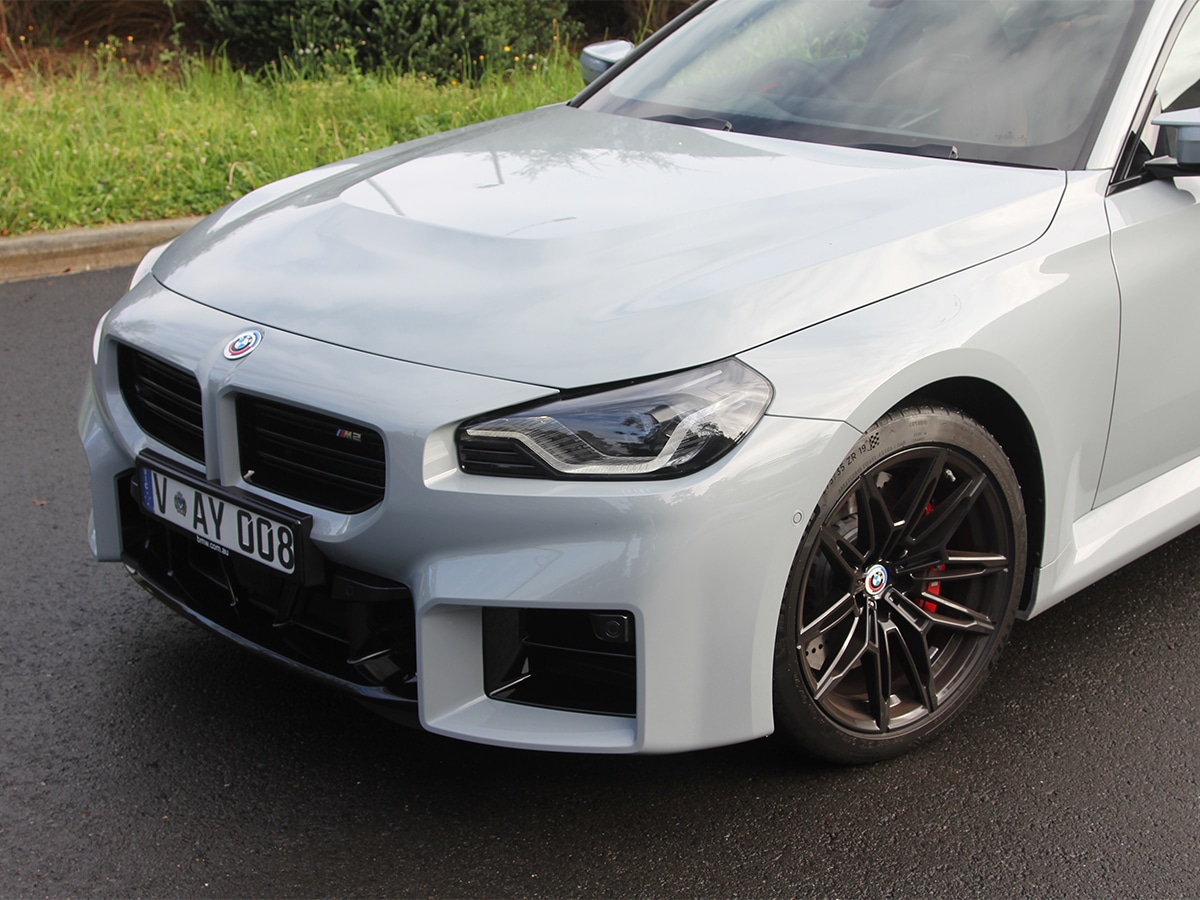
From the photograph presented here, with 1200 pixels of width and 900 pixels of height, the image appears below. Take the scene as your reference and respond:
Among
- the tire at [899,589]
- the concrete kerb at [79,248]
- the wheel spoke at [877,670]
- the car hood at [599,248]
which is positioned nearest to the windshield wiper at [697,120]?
the car hood at [599,248]

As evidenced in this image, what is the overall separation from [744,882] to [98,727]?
1449 millimetres

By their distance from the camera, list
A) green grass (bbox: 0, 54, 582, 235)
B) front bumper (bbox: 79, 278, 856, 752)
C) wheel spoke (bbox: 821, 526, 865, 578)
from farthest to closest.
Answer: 1. green grass (bbox: 0, 54, 582, 235)
2. wheel spoke (bbox: 821, 526, 865, 578)
3. front bumper (bbox: 79, 278, 856, 752)

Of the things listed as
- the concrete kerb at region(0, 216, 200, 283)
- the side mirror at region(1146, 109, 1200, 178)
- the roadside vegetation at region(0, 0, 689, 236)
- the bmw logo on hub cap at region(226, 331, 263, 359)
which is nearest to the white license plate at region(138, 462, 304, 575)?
the bmw logo on hub cap at region(226, 331, 263, 359)

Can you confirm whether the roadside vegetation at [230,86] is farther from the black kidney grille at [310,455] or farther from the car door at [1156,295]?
the car door at [1156,295]

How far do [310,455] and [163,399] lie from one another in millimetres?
494

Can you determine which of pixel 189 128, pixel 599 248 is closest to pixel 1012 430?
pixel 599 248

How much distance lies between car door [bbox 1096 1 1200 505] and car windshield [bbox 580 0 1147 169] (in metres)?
0.13

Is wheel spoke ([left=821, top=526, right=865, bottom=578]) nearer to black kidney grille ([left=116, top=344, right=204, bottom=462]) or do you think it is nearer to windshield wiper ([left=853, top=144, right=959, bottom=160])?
windshield wiper ([left=853, top=144, right=959, bottom=160])

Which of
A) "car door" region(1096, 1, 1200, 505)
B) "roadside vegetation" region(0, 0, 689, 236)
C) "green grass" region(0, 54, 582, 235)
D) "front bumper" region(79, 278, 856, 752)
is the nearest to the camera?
"front bumper" region(79, 278, 856, 752)

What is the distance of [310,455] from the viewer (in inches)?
91.0

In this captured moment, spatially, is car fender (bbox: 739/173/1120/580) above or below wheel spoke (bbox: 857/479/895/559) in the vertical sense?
above

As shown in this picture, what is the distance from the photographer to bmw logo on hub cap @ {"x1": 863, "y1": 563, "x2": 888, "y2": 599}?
2484mm

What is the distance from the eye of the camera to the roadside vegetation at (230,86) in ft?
22.0

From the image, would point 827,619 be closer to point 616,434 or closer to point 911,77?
point 616,434
